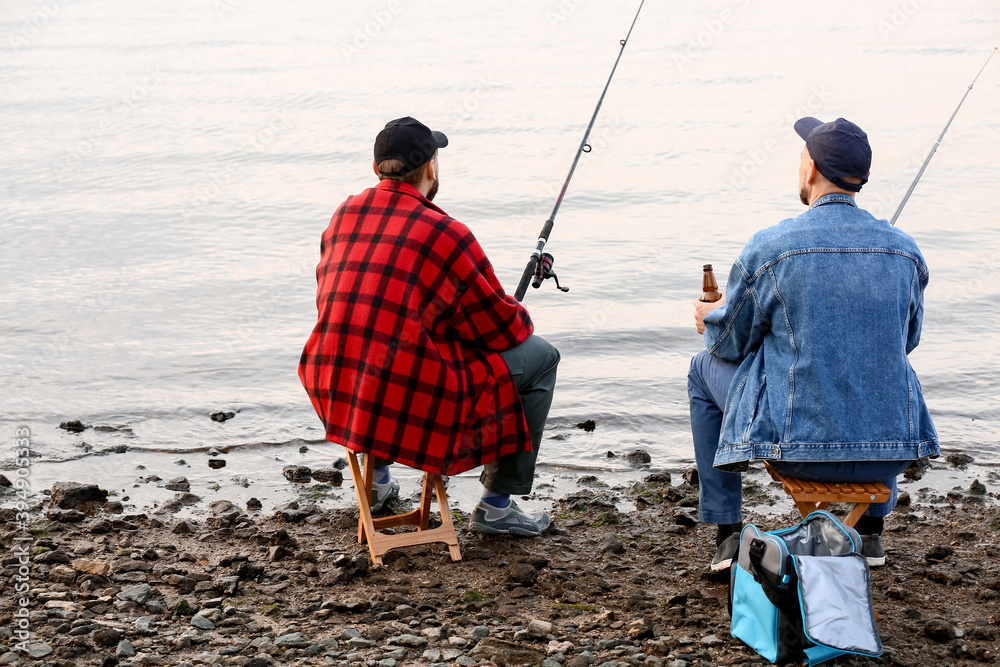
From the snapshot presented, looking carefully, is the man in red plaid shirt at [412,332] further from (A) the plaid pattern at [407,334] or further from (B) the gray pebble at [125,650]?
(B) the gray pebble at [125,650]

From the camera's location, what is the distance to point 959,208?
9719 millimetres

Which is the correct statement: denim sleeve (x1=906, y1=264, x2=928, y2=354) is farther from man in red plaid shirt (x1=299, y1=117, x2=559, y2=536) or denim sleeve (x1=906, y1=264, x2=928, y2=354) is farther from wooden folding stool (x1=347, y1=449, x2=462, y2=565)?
wooden folding stool (x1=347, y1=449, x2=462, y2=565)

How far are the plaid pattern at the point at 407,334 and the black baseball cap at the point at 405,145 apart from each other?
0.27 feet

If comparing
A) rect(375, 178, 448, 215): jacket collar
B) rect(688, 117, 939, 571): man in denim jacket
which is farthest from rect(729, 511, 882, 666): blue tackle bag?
rect(375, 178, 448, 215): jacket collar

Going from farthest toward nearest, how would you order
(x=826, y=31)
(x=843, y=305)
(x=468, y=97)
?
(x=826, y=31) → (x=468, y=97) → (x=843, y=305)

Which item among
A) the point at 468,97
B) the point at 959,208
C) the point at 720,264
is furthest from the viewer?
the point at 468,97

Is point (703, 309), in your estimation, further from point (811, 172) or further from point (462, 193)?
point (462, 193)

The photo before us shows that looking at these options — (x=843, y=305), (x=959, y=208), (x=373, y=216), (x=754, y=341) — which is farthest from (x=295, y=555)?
(x=959, y=208)

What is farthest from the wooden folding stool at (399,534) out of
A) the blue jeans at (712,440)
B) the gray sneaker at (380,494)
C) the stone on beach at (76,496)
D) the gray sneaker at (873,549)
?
the gray sneaker at (873,549)

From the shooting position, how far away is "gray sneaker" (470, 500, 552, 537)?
3699 millimetres

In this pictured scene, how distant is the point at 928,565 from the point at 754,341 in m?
1.09

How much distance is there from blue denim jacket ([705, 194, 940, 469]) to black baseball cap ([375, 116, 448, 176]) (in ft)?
3.65

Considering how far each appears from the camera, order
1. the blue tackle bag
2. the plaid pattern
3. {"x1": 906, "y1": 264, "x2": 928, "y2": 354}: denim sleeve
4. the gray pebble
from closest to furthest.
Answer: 1. the blue tackle bag
2. the gray pebble
3. {"x1": 906, "y1": 264, "x2": 928, "y2": 354}: denim sleeve
4. the plaid pattern

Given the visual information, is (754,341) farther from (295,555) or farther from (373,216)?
(295,555)
